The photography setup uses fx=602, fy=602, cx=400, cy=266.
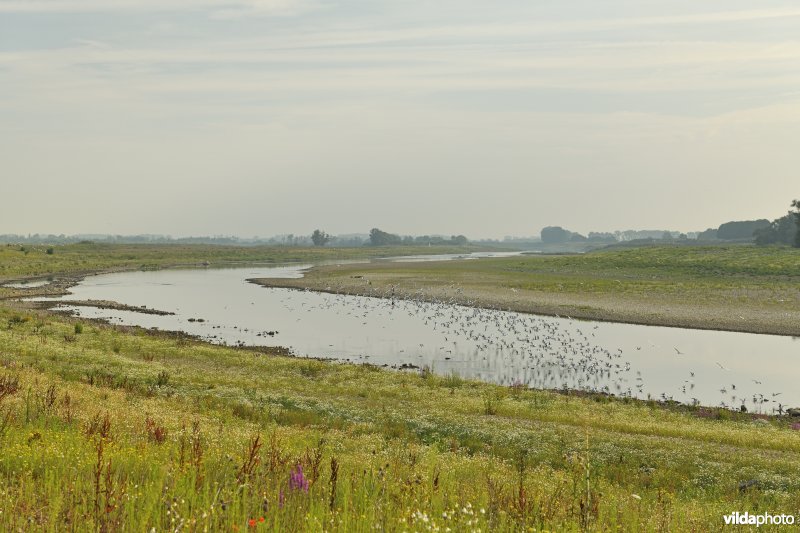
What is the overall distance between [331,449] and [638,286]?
78.9m

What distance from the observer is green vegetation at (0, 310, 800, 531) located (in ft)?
23.4

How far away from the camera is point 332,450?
14133 millimetres

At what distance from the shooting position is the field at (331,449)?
7117 mm

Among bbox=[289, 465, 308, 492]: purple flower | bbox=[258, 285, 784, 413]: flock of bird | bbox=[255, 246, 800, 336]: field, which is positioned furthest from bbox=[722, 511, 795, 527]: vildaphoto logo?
bbox=[255, 246, 800, 336]: field

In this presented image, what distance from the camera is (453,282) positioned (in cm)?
10125

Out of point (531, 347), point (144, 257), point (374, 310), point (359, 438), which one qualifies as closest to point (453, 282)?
point (374, 310)

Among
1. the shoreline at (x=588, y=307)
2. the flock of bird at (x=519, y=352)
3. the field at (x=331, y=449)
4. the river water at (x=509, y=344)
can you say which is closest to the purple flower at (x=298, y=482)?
the field at (x=331, y=449)

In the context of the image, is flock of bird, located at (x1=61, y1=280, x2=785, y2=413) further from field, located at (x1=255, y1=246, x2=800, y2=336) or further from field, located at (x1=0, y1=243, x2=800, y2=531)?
field, located at (x1=255, y1=246, x2=800, y2=336)

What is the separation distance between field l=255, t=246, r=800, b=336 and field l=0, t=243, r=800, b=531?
3692 centimetres

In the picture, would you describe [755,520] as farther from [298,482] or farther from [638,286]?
[638,286]

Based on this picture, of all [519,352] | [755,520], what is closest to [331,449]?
[755,520]

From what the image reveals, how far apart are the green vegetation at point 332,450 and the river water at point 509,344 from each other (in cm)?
621

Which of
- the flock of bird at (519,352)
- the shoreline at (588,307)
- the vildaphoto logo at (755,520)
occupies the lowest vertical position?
the flock of bird at (519,352)

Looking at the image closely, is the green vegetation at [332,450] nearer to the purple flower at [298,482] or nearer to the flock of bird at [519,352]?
the purple flower at [298,482]
